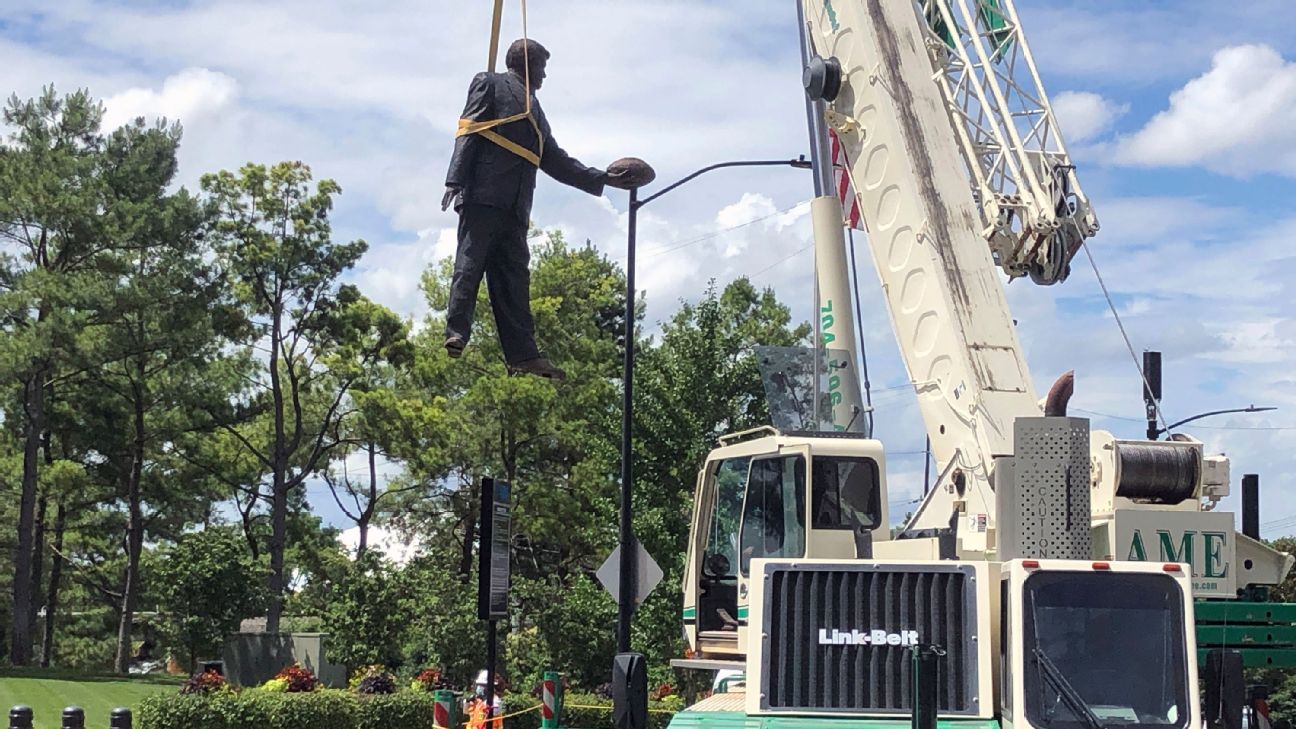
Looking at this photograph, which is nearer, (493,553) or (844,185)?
(493,553)

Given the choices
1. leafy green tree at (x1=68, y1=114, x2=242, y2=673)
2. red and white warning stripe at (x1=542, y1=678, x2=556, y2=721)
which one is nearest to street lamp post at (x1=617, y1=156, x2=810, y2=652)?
red and white warning stripe at (x1=542, y1=678, x2=556, y2=721)

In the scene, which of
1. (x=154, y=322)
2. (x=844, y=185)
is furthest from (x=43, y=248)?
(x=844, y=185)

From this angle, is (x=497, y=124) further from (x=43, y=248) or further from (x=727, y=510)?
(x=43, y=248)

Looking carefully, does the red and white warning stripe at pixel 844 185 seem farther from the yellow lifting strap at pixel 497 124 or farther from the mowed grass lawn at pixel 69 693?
the mowed grass lawn at pixel 69 693

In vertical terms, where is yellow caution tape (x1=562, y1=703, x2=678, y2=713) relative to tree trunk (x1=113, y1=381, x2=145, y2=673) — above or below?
below

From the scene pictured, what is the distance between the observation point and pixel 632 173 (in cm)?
1045

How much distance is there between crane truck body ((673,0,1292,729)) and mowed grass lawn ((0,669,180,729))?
1511cm

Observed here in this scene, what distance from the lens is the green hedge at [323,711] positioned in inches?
886

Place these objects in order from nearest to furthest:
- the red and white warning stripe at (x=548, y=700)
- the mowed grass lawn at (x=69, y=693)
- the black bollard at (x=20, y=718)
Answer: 1. the black bollard at (x=20, y=718)
2. the red and white warning stripe at (x=548, y=700)
3. the mowed grass lawn at (x=69, y=693)

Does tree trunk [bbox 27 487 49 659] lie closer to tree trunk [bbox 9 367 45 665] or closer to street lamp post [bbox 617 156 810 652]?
tree trunk [bbox 9 367 45 665]

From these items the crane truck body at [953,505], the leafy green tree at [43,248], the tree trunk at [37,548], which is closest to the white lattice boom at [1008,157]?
the crane truck body at [953,505]

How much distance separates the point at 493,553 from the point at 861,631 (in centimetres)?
588

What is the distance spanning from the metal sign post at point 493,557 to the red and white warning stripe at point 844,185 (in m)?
4.60

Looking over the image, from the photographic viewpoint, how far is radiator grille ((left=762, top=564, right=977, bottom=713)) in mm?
7988
